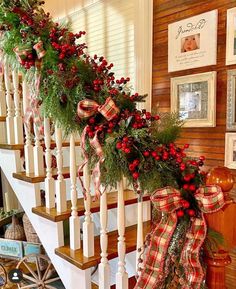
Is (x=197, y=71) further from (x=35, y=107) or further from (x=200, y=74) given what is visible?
(x=35, y=107)

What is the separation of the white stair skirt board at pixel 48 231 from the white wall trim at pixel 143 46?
1008mm

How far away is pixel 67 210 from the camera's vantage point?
160 cm

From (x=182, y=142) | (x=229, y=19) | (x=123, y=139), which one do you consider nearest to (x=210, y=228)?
(x=123, y=139)

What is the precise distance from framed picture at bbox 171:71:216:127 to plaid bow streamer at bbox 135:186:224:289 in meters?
0.81

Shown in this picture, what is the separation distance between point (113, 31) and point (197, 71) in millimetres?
912

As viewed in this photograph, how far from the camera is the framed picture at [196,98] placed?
5.61ft

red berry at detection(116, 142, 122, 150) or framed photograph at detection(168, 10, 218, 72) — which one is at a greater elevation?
framed photograph at detection(168, 10, 218, 72)

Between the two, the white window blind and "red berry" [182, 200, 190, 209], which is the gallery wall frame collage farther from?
"red berry" [182, 200, 190, 209]

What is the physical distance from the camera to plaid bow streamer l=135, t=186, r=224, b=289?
0.87m

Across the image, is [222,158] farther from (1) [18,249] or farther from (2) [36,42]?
(1) [18,249]

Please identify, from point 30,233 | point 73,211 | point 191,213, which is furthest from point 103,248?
point 30,233

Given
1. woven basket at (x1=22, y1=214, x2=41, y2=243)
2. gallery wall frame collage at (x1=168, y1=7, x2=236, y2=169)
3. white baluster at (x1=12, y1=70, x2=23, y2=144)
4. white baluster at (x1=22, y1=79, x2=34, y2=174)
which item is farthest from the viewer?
woven basket at (x1=22, y1=214, x2=41, y2=243)

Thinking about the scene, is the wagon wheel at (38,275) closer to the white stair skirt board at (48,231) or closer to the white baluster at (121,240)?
the white stair skirt board at (48,231)

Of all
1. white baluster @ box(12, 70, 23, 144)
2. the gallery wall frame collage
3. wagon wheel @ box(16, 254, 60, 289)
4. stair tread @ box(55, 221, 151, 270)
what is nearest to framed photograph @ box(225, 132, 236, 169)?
the gallery wall frame collage
